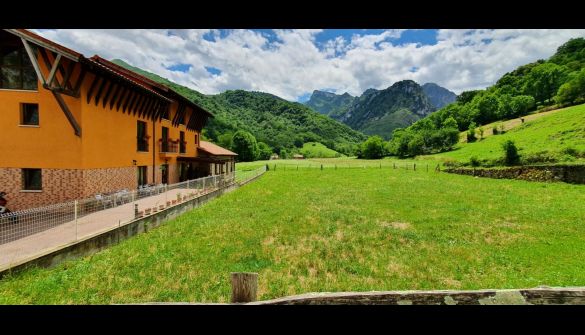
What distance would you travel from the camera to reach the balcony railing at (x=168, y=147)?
2604 centimetres

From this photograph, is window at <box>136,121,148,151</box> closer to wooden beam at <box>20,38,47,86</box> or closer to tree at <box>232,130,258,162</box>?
wooden beam at <box>20,38,47,86</box>

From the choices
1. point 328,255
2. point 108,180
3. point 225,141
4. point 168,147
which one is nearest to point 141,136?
point 168,147

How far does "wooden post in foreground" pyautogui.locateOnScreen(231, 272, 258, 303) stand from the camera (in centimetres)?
421

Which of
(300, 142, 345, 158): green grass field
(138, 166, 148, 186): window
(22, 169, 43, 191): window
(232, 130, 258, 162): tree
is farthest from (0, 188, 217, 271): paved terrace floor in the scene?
(300, 142, 345, 158): green grass field

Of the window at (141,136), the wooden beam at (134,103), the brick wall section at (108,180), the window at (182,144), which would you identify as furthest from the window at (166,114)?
the brick wall section at (108,180)

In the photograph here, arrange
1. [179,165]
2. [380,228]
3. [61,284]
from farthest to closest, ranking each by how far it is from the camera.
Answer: [179,165]
[380,228]
[61,284]

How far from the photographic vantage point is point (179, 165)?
30438 millimetres

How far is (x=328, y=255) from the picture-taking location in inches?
407

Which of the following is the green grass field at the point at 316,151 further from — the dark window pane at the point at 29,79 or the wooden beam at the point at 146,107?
the dark window pane at the point at 29,79

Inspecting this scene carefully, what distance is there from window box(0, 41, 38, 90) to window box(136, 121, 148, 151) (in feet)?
23.8
